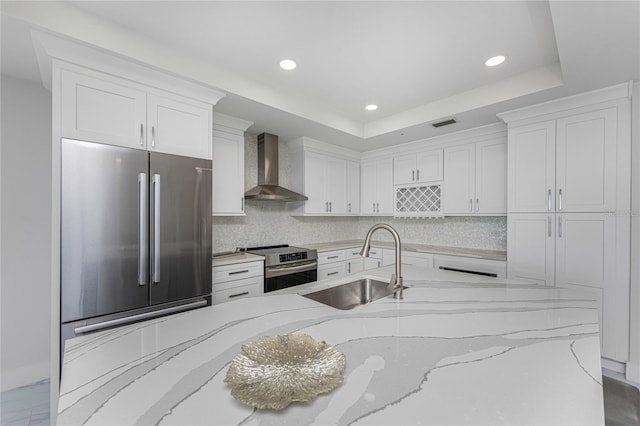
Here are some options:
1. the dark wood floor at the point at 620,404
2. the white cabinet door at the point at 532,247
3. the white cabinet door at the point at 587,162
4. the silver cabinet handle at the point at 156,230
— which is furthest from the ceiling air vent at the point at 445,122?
the silver cabinet handle at the point at 156,230

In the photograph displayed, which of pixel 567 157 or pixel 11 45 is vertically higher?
pixel 11 45

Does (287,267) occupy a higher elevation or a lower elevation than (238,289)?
higher

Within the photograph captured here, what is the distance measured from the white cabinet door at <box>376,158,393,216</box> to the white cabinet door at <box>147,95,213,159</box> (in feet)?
8.89

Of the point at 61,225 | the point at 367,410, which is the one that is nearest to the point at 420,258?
the point at 367,410

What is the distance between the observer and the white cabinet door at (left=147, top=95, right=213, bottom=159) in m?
2.07

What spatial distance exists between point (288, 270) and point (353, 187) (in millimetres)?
1939

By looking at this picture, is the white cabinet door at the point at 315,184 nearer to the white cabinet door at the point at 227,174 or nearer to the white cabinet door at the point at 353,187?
the white cabinet door at the point at 353,187

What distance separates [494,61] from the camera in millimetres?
2217

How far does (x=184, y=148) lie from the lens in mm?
2219

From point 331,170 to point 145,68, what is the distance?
2606mm

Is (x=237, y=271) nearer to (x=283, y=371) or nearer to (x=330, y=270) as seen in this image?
(x=330, y=270)

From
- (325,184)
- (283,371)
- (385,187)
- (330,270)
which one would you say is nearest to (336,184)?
(325,184)

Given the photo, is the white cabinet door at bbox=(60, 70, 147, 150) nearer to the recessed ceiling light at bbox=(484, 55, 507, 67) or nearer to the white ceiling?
the white ceiling

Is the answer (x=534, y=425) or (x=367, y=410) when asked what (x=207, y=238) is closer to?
(x=367, y=410)
